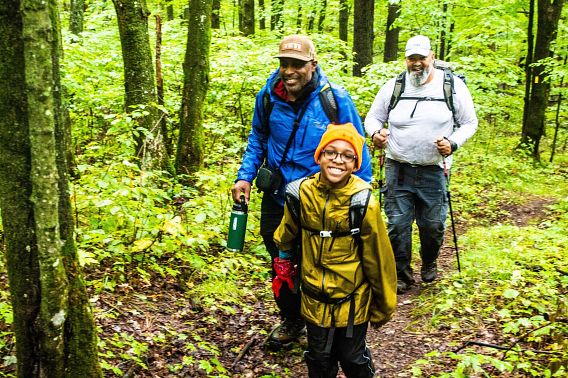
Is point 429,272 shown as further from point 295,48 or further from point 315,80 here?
point 295,48

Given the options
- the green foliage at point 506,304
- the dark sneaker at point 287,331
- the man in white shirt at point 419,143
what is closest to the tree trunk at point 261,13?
the green foliage at point 506,304

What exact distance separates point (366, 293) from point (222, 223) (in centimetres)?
361

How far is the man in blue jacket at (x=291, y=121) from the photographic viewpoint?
3.87 m

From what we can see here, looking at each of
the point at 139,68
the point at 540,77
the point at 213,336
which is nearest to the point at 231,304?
the point at 213,336

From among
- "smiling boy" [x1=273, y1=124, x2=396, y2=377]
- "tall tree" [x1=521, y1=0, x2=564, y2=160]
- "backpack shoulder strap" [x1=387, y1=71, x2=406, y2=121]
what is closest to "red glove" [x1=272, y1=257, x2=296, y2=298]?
"smiling boy" [x1=273, y1=124, x2=396, y2=377]

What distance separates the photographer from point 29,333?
2.70 meters

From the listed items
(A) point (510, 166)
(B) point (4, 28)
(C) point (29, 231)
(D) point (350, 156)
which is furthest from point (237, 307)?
(A) point (510, 166)

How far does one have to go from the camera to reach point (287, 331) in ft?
15.2

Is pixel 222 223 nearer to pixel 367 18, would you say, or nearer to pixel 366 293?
pixel 366 293

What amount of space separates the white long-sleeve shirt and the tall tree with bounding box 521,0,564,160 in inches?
414

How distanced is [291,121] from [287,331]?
1974 mm

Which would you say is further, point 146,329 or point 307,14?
point 307,14

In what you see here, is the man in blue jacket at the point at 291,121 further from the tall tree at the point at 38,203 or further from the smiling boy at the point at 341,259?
the tall tree at the point at 38,203

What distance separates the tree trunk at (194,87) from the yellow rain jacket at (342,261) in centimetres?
509
